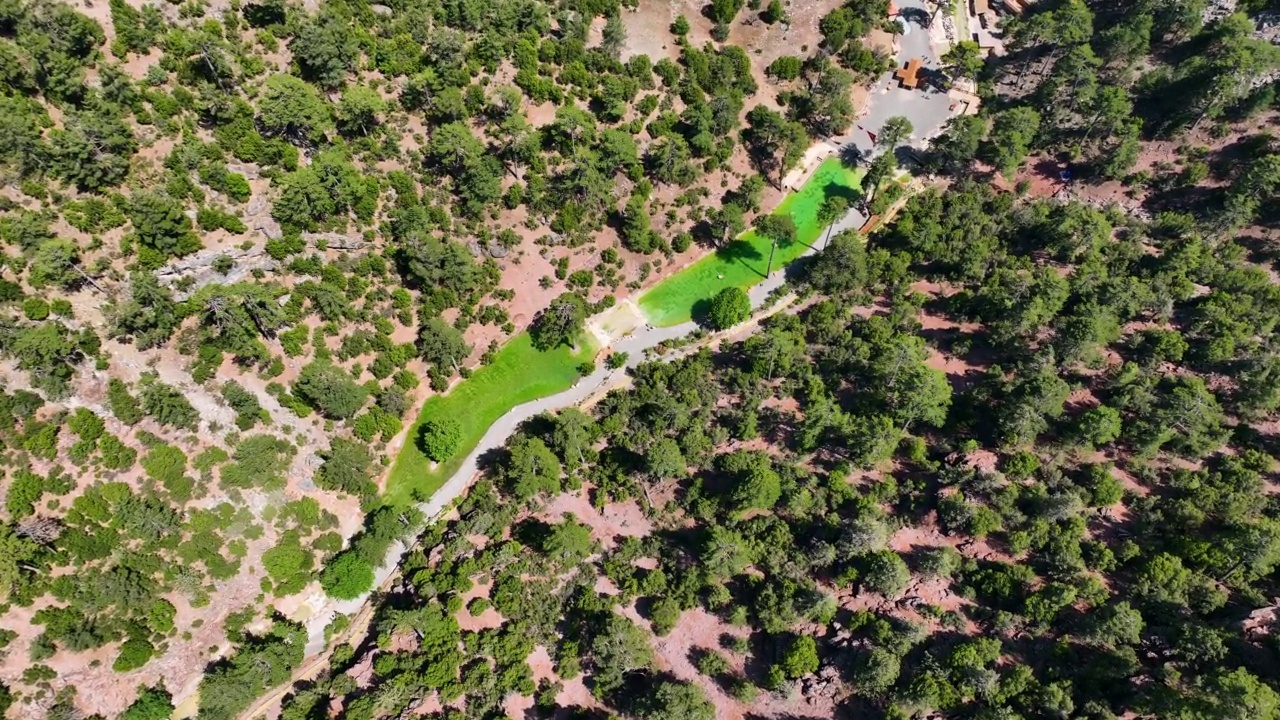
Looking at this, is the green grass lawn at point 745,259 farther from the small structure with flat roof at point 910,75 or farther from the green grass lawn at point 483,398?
the small structure with flat roof at point 910,75

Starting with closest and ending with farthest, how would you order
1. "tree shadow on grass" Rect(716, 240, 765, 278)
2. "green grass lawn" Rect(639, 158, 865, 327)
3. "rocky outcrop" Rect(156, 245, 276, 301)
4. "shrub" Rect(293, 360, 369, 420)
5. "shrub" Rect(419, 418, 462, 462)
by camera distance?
1. "rocky outcrop" Rect(156, 245, 276, 301)
2. "shrub" Rect(293, 360, 369, 420)
3. "shrub" Rect(419, 418, 462, 462)
4. "green grass lawn" Rect(639, 158, 865, 327)
5. "tree shadow on grass" Rect(716, 240, 765, 278)

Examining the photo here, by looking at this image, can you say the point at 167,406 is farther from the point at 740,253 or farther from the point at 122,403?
the point at 740,253

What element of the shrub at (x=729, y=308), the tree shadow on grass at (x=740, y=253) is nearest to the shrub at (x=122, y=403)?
the shrub at (x=729, y=308)

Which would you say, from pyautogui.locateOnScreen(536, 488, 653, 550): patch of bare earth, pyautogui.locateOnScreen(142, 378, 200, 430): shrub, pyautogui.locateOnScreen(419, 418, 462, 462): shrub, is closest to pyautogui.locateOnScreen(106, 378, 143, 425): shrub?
pyautogui.locateOnScreen(142, 378, 200, 430): shrub

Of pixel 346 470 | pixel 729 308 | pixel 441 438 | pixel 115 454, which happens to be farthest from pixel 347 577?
pixel 729 308

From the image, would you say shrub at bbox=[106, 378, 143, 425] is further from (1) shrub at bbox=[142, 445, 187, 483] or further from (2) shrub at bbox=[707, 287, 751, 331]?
(2) shrub at bbox=[707, 287, 751, 331]

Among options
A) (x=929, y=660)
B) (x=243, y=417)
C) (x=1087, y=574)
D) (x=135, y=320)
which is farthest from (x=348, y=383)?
(x=1087, y=574)
